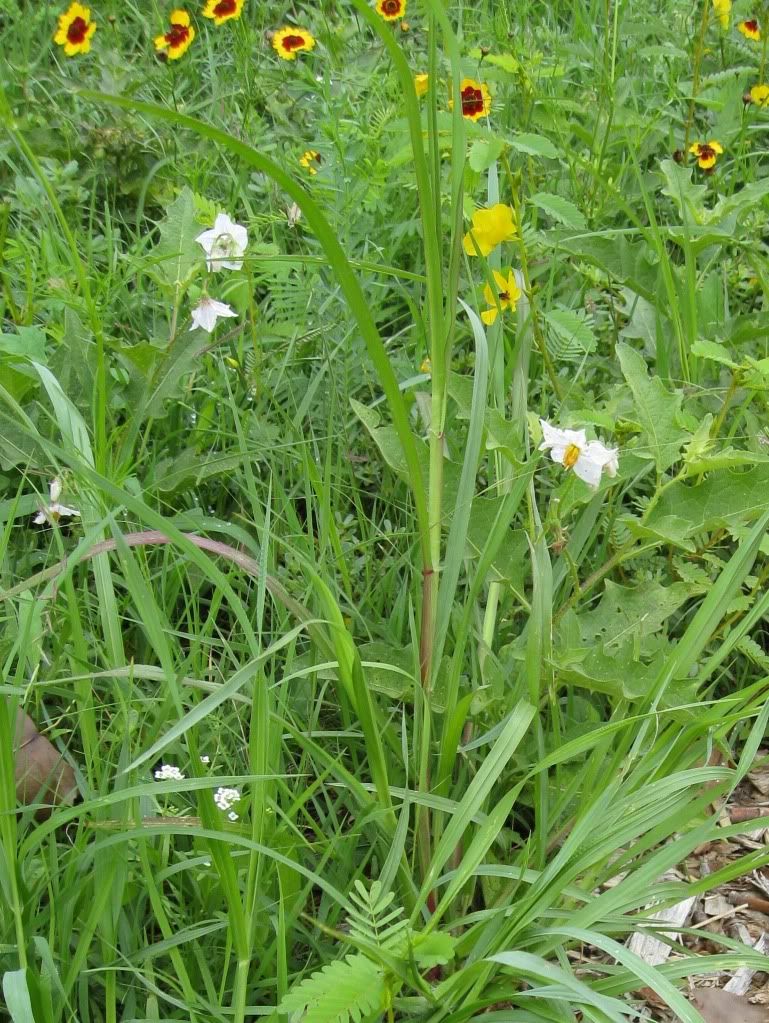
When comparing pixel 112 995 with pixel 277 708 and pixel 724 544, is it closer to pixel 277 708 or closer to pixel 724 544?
pixel 277 708

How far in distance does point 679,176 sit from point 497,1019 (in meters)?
1.46

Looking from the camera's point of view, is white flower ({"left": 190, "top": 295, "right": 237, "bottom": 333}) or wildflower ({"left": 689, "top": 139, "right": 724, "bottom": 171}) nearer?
white flower ({"left": 190, "top": 295, "right": 237, "bottom": 333})

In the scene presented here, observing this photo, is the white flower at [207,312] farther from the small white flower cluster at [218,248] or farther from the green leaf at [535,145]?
the green leaf at [535,145]

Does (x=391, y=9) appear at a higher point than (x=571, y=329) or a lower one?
higher

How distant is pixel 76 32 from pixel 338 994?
2928mm

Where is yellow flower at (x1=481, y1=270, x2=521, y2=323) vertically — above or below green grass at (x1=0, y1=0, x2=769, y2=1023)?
above

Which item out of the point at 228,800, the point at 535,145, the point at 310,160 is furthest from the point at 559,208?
the point at 228,800

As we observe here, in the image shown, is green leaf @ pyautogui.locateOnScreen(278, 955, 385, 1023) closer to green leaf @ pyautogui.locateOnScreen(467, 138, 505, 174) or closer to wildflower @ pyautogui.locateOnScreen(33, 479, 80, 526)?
wildflower @ pyautogui.locateOnScreen(33, 479, 80, 526)

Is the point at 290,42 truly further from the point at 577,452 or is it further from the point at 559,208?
the point at 577,452

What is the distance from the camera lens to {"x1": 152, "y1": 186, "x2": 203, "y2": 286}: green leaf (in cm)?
196

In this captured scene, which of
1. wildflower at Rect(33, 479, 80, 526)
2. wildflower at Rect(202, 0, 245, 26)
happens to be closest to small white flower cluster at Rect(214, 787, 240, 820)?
wildflower at Rect(33, 479, 80, 526)

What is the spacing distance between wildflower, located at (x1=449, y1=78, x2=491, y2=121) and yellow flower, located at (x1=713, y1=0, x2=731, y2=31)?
91 cm

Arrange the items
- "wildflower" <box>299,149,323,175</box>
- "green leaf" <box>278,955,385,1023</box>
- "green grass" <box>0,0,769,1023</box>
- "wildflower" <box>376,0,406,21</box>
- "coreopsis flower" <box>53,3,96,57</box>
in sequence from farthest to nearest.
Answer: "coreopsis flower" <box>53,3,96,57</box> → "wildflower" <box>376,0,406,21</box> → "wildflower" <box>299,149,323,175</box> → "green grass" <box>0,0,769,1023</box> → "green leaf" <box>278,955,385,1023</box>

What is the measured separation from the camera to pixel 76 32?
3.16m
